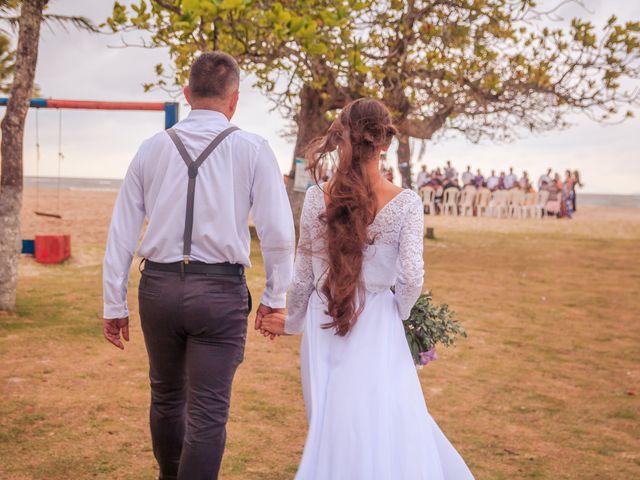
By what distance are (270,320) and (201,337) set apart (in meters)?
0.49

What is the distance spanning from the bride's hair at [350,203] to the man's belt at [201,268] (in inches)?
18.6

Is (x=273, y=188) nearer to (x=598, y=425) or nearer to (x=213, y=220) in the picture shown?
(x=213, y=220)

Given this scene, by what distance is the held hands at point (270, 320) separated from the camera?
3.74m

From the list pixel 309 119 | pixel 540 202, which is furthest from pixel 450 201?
pixel 309 119

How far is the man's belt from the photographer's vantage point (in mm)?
3354

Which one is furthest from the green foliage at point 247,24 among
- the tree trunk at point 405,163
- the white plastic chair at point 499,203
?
the white plastic chair at point 499,203

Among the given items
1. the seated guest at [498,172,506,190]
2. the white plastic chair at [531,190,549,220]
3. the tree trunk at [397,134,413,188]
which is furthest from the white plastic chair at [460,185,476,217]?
the tree trunk at [397,134,413,188]

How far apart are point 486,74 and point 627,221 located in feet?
70.2

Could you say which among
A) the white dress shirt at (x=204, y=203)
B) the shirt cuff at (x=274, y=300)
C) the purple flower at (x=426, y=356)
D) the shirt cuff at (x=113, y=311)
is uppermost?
the white dress shirt at (x=204, y=203)

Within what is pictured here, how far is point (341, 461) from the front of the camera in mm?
3387

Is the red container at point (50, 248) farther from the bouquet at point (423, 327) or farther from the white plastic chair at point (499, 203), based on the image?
the white plastic chair at point (499, 203)

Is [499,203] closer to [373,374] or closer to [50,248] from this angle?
[50,248]


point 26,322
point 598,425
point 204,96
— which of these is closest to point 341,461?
point 204,96

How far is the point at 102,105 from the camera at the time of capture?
37.8 ft
